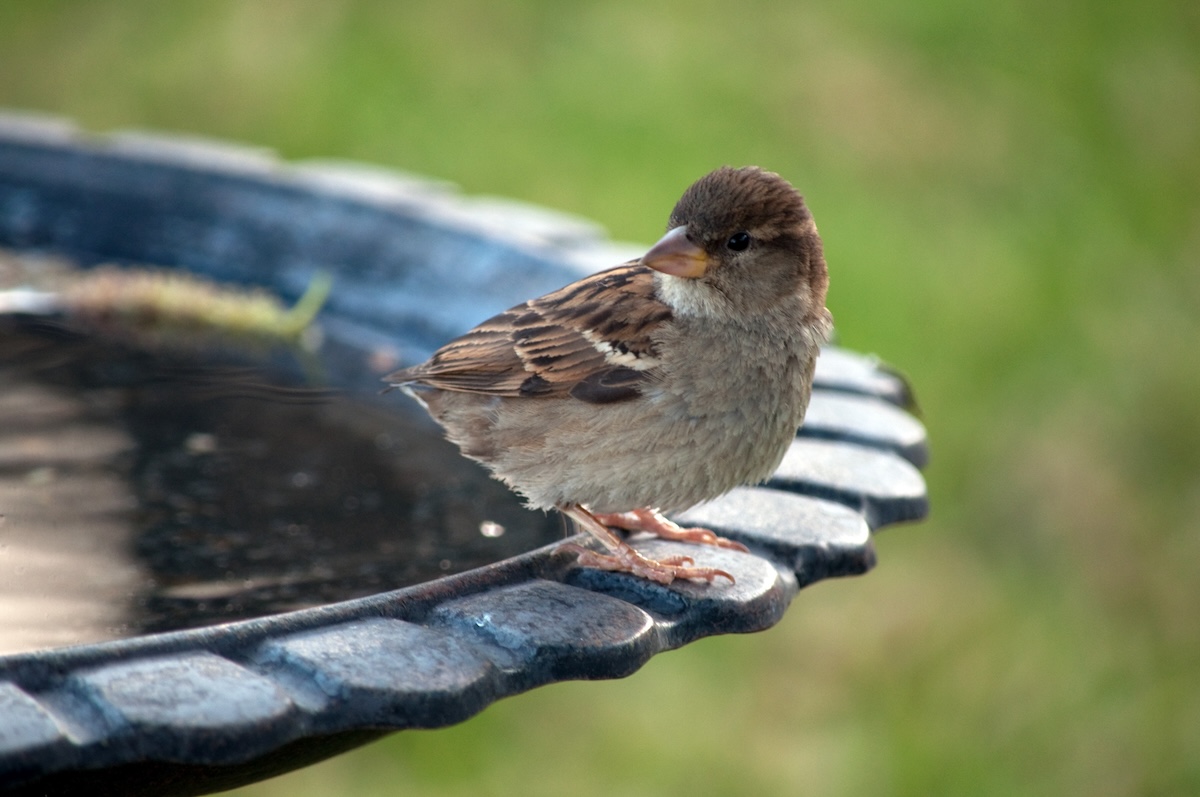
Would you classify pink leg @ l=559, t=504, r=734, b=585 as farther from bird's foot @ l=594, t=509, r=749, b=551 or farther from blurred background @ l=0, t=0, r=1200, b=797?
blurred background @ l=0, t=0, r=1200, b=797

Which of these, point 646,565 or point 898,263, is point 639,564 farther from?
point 898,263

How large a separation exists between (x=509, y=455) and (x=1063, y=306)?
426 centimetres

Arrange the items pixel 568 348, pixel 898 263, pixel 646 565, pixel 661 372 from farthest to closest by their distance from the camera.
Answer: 1. pixel 898 263
2. pixel 568 348
3. pixel 661 372
4. pixel 646 565

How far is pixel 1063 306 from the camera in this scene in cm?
639

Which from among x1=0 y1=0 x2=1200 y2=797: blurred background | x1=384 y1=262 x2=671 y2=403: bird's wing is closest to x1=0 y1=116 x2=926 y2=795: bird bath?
x1=384 y1=262 x2=671 y2=403: bird's wing

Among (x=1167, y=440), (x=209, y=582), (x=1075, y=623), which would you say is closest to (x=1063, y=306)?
(x=1167, y=440)

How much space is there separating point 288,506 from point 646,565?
0.80 metres

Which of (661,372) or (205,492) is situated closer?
(661,372)

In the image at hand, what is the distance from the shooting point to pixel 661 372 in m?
2.62

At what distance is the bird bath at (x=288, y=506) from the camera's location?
175 centimetres

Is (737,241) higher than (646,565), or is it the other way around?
(737,241)

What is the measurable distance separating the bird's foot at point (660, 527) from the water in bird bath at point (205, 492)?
0.50 feet

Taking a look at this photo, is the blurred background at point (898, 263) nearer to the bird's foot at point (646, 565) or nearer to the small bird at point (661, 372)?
the small bird at point (661, 372)

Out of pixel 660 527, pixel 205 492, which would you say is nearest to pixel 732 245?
pixel 660 527
